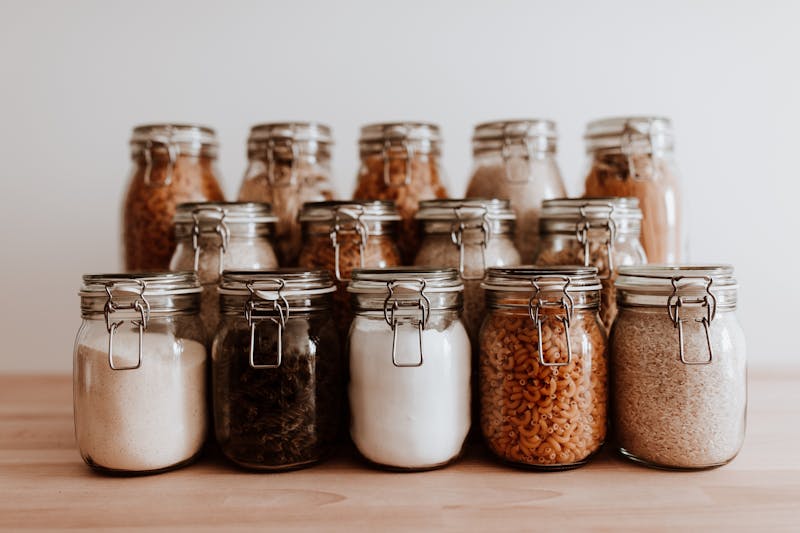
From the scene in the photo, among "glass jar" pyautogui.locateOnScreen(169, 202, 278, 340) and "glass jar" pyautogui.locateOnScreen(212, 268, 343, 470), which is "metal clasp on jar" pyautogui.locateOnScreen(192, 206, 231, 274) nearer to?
"glass jar" pyautogui.locateOnScreen(169, 202, 278, 340)

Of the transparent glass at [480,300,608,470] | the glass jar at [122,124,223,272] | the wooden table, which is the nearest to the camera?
the wooden table

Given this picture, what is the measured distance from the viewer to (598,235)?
1.06m

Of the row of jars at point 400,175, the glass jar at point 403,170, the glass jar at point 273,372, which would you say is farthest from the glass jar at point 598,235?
the glass jar at point 273,372

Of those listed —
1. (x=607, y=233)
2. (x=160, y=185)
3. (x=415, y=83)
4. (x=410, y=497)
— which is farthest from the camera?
(x=415, y=83)

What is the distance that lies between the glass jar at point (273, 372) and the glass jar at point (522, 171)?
41cm

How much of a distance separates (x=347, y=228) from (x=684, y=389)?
52 cm

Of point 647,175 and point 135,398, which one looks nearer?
point 135,398

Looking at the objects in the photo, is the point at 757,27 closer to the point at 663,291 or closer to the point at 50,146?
the point at 663,291

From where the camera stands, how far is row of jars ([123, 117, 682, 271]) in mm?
1166

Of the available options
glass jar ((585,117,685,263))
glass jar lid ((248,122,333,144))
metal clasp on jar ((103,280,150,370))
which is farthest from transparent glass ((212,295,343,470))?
glass jar ((585,117,685,263))

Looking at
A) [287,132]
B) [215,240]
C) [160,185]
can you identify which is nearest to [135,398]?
[215,240]

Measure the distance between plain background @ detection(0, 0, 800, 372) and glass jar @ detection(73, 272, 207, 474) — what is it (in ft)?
2.28

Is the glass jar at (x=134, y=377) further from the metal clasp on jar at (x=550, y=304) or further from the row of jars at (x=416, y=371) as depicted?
the metal clasp on jar at (x=550, y=304)

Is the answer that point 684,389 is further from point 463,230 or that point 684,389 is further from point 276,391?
point 276,391
